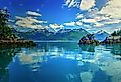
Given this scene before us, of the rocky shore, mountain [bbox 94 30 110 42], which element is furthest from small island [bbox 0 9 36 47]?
mountain [bbox 94 30 110 42]

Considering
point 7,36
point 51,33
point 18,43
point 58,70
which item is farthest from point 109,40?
point 58,70

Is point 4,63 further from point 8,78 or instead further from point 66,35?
point 66,35

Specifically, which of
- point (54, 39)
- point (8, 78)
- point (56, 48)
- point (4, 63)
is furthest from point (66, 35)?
point (8, 78)

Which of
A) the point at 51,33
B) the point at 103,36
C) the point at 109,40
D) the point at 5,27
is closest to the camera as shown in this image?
the point at 103,36

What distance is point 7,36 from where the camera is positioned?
12.2m

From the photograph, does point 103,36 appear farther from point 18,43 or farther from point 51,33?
point 18,43

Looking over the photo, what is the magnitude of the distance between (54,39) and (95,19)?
71.4 inches

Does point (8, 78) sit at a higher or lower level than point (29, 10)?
lower

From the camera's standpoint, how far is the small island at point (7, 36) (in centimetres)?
1045

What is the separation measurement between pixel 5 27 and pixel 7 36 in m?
0.65

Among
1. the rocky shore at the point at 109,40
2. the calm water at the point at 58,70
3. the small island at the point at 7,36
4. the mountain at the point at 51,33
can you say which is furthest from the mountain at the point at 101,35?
the small island at the point at 7,36

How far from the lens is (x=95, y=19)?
32.2 ft

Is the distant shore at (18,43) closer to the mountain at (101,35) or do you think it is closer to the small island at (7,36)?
the small island at (7,36)

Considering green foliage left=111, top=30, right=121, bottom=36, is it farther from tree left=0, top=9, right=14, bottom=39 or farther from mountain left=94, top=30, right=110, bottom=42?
tree left=0, top=9, right=14, bottom=39
